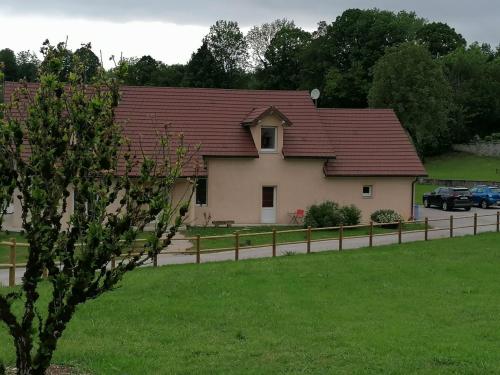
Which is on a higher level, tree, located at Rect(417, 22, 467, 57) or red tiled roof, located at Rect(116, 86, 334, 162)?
tree, located at Rect(417, 22, 467, 57)

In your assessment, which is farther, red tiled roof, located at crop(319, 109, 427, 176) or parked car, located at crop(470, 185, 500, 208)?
parked car, located at crop(470, 185, 500, 208)

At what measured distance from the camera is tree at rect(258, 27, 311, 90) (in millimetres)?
97688

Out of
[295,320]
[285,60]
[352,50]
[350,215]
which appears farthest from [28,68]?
[295,320]

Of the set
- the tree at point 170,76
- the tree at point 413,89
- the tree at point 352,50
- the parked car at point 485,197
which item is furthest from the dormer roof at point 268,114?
the tree at point 170,76

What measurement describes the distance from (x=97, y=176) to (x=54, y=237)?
29.4 inches

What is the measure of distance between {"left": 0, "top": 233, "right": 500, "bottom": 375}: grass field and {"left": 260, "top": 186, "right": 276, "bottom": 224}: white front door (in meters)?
12.8

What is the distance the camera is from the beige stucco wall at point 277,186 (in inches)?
1264

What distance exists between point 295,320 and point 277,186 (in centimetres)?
2057

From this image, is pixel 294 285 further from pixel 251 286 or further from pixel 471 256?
pixel 471 256

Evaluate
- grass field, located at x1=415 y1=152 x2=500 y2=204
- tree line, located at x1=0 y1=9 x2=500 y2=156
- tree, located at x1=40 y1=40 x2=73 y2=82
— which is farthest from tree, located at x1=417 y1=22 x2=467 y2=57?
tree, located at x1=40 y1=40 x2=73 y2=82

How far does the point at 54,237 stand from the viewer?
6688 mm

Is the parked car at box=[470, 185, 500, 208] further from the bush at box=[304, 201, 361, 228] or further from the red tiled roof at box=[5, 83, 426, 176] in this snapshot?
the bush at box=[304, 201, 361, 228]

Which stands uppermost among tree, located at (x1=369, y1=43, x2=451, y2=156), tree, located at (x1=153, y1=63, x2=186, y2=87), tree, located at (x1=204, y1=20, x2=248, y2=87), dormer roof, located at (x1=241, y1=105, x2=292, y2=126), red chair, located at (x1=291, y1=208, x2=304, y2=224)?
tree, located at (x1=204, y1=20, x2=248, y2=87)

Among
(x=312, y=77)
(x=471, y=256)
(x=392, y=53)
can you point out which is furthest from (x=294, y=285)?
(x=312, y=77)
